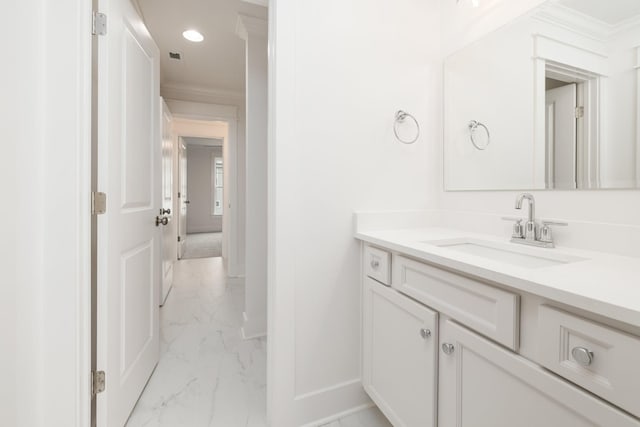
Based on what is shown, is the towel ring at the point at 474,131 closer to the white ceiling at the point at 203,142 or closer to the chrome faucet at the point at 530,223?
the chrome faucet at the point at 530,223

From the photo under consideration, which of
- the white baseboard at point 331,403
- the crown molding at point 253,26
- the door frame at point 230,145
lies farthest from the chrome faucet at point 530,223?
the door frame at point 230,145

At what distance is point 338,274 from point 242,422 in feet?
2.76

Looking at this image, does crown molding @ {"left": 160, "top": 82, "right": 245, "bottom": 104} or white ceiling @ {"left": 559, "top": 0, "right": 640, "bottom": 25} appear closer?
white ceiling @ {"left": 559, "top": 0, "right": 640, "bottom": 25}

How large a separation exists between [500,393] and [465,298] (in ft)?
0.80

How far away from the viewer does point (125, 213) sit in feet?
4.28

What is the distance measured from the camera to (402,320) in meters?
1.09

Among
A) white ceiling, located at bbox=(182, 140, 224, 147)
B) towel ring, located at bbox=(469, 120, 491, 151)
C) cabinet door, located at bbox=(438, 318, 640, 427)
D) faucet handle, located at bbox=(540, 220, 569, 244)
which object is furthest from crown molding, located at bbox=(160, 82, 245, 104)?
cabinet door, located at bbox=(438, 318, 640, 427)

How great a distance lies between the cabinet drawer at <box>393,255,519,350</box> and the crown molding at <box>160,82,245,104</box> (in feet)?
12.2

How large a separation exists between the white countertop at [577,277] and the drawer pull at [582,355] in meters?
0.09

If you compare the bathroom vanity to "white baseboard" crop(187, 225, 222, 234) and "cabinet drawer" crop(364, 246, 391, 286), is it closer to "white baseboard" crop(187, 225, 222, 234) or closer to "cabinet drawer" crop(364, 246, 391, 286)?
"cabinet drawer" crop(364, 246, 391, 286)

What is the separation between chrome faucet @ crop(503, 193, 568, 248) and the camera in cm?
108

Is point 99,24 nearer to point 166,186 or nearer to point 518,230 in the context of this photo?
point 518,230

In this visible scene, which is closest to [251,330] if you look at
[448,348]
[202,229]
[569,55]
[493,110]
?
[448,348]

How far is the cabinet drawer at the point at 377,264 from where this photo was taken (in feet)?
3.87
